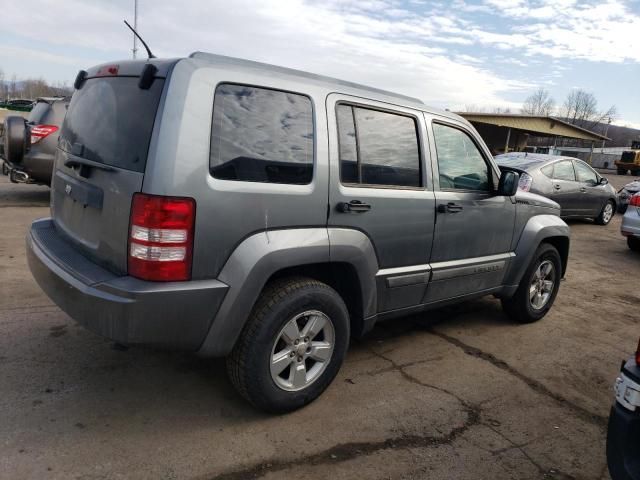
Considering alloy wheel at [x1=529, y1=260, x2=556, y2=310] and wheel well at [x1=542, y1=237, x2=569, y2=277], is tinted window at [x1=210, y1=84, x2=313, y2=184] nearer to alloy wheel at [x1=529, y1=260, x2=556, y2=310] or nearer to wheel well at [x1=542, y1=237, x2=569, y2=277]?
alloy wheel at [x1=529, y1=260, x2=556, y2=310]

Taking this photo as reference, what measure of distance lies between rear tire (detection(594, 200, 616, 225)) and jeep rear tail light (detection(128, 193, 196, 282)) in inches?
476

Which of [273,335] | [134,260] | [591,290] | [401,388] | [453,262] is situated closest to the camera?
[134,260]

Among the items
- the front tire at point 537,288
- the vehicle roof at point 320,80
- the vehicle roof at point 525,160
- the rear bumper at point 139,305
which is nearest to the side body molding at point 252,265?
the rear bumper at point 139,305

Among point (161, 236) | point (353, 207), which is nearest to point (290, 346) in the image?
point (353, 207)

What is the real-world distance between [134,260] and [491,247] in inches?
116

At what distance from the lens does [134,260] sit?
8.14ft

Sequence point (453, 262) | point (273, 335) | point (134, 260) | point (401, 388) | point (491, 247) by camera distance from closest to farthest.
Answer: point (134, 260), point (273, 335), point (401, 388), point (453, 262), point (491, 247)

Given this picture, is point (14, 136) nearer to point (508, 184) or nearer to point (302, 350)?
point (302, 350)

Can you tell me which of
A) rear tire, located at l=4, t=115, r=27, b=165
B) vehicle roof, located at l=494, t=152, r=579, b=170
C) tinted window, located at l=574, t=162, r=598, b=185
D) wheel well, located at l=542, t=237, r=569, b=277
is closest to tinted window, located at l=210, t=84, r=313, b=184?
wheel well, located at l=542, t=237, r=569, b=277

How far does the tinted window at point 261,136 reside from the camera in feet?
8.50

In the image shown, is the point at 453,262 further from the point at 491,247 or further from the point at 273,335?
the point at 273,335

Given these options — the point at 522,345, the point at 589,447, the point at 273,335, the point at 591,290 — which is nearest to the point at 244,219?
the point at 273,335

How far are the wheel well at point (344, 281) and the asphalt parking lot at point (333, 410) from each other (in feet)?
1.58

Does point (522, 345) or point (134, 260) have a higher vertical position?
point (134, 260)
